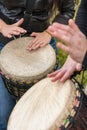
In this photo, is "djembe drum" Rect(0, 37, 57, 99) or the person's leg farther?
the person's leg

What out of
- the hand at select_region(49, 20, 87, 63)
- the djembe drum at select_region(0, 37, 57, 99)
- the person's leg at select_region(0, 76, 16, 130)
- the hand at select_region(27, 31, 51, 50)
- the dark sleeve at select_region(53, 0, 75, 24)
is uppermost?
the hand at select_region(49, 20, 87, 63)

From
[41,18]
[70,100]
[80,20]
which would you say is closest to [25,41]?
[41,18]

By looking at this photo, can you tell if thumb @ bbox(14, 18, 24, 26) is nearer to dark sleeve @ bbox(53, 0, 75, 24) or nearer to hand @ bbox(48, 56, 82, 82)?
dark sleeve @ bbox(53, 0, 75, 24)

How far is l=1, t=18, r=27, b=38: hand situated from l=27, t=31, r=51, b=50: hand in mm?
82

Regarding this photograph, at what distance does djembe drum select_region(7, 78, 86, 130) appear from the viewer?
5.30 feet

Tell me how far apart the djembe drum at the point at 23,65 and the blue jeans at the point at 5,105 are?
42 mm

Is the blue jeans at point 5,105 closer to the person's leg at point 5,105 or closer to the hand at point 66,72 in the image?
the person's leg at point 5,105

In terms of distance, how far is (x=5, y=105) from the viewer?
2.19 metres

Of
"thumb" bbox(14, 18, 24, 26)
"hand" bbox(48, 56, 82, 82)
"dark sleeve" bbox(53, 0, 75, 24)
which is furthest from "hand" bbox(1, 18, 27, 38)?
"hand" bbox(48, 56, 82, 82)

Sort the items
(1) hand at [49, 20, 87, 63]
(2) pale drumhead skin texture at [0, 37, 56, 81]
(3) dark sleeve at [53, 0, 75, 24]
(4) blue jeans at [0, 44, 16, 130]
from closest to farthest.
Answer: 1. (1) hand at [49, 20, 87, 63]
2. (2) pale drumhead skin texture at [0, 37, 56, 81]
3. (4) blue jeans at [0, 44, 16, 130]
4. (3) dark sleeve at [53, 0, 75, 24]

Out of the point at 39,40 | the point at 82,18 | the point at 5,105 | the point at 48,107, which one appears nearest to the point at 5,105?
the point at 5,105

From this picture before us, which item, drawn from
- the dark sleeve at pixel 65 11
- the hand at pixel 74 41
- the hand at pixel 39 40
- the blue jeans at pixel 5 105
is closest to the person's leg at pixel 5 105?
the blue jeans at pixel 5 105

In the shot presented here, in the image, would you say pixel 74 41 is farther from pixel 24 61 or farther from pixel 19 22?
pixel 19 22

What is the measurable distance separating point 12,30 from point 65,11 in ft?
1.37
